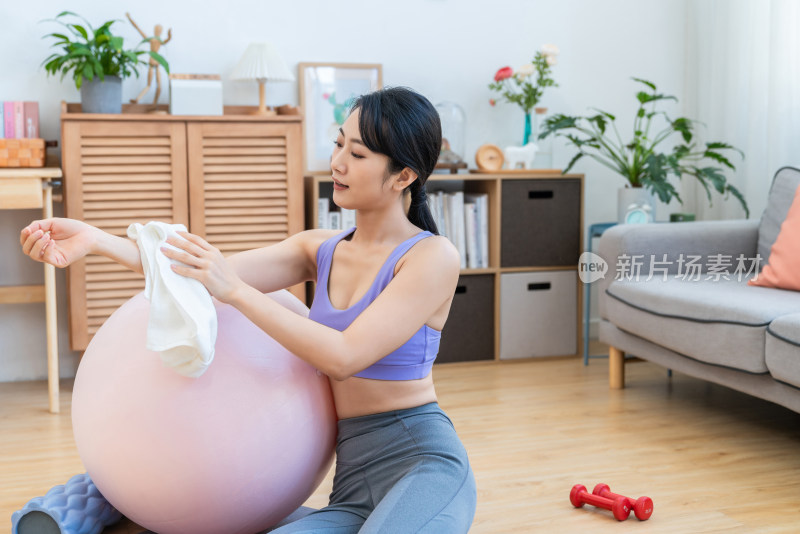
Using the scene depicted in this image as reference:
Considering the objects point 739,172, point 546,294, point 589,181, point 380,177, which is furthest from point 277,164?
point 739,172

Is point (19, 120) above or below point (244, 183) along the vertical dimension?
above

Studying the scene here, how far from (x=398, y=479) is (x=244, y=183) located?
79.1 inches

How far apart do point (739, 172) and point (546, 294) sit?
1059mm

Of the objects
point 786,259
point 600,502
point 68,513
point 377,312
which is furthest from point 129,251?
point 786,259

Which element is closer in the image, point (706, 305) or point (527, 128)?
point (706, 305)

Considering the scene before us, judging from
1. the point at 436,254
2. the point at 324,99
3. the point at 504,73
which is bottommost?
the point at 436,254

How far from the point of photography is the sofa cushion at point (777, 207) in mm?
3014

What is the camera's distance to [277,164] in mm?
3311

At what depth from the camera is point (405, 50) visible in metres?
3.76

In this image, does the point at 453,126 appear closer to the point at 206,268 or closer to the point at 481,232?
the point at 481,232

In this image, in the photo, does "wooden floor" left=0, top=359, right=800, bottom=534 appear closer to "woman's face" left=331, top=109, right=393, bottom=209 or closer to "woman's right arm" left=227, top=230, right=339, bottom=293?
"woman's right arm" left=227, top=230, right=339, bottom=293

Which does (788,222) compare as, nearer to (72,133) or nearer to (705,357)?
(705,357)

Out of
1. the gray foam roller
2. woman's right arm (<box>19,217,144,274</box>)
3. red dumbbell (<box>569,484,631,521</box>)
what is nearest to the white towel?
woman's right arm (<box>19,217,144,274</box>)

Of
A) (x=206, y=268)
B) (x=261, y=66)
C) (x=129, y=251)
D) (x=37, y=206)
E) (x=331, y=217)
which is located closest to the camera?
(x=206, y=268)
